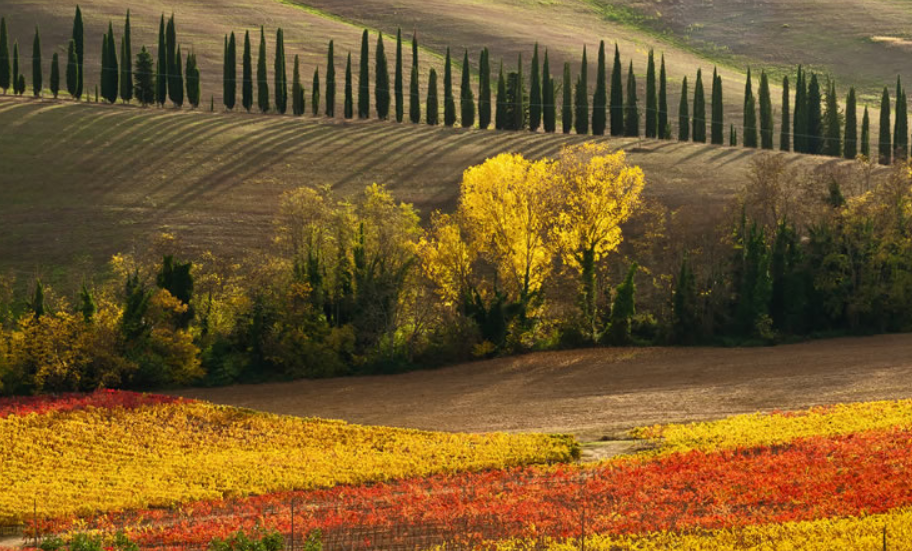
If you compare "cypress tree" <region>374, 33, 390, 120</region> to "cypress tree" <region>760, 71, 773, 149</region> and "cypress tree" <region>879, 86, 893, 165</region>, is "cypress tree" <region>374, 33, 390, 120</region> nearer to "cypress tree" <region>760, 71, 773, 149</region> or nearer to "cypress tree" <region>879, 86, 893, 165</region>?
"cypress tree" <region>760, 71, 773, 149</region>

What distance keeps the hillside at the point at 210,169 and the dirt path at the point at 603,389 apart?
2124 centimetres

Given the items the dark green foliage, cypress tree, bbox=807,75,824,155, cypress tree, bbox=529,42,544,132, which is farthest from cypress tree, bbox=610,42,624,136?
cypress tree, bbox=807,75,824,155

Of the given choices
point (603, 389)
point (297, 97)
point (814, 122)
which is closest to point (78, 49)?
point (297, 97)

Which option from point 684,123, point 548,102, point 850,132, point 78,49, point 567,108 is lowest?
point 684,123

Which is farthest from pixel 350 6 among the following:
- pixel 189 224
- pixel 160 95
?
pixel 189 224

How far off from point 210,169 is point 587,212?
37.3 meters

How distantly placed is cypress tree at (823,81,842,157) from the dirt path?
4765 cm

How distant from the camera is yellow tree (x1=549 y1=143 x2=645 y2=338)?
229ft

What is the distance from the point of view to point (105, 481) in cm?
3847

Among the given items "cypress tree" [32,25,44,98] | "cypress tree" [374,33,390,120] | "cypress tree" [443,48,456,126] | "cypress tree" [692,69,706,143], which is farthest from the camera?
"cypress tree" [692,69,706,143]

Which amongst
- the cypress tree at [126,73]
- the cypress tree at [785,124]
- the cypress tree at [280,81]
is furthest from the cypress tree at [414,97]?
the cypress tree at [785,124]

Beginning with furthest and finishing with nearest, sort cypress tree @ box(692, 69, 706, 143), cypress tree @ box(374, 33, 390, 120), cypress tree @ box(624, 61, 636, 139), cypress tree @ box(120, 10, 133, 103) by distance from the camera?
cypress tree @ box(692, 69, 706, 143), cypress tree @ box(624, 61, 636, 139), cypress tree @ box(374, 33, 390, 120), cypress tree @ box(120, 10, 133, 103)

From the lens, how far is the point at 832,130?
109 meters

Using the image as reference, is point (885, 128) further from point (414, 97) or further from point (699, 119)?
point (414, 97)
